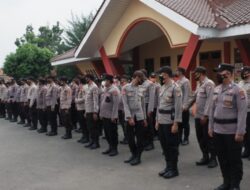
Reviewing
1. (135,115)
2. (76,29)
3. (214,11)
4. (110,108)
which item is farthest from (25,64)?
(135,115)

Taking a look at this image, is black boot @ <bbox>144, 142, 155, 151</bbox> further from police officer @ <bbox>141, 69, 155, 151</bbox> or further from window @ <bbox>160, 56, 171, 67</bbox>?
window @ <bbox>160, 56, 171, 67</bbox>

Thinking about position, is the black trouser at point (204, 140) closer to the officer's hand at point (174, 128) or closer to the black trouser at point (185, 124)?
the officer's hand at point (174, 128)

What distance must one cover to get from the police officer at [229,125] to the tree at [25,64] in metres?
27.3

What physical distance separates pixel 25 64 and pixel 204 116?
26595 mm

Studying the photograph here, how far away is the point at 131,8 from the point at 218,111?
34.1ft

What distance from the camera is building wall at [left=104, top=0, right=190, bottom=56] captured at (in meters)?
12.9

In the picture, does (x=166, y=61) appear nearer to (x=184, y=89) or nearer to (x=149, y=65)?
(x=149, y=65)

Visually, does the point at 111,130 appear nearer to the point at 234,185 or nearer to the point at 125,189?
the point at 125,189

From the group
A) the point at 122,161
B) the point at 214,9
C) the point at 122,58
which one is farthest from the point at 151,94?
the point at 122,58

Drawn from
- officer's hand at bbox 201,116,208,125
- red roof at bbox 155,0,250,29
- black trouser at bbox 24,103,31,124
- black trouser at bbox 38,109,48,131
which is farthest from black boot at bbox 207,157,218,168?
black trouser at bbox 24,103,31,124

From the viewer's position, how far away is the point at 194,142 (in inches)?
363

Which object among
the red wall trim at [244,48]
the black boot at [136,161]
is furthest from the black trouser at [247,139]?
the red wall trim at [244,48]

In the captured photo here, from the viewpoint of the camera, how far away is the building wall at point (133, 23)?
1293 centimetres

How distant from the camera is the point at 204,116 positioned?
670cm
